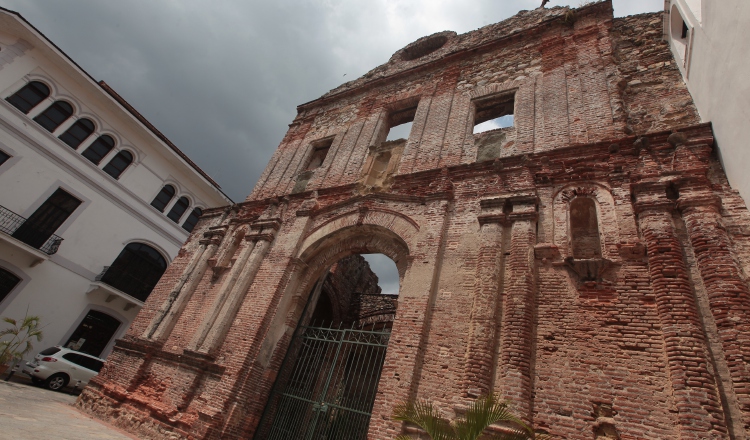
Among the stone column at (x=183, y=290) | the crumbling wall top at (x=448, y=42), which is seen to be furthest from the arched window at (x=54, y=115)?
the crumbling wall top at (x=448, y=42)

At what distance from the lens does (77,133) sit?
1417cm

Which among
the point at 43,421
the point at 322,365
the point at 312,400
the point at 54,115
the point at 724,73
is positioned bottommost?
the point at 43,421

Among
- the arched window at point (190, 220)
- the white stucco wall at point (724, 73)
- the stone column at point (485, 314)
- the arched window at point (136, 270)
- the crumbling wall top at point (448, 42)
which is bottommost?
the stone column at point (485, 314)

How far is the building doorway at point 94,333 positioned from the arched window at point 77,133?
21.2 ft

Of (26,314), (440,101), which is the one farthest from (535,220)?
(26,314)

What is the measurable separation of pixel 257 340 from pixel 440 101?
6870 millimetres

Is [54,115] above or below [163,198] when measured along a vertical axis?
above

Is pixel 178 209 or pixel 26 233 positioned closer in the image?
pixel 26 233

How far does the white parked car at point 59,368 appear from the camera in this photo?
33.5ft

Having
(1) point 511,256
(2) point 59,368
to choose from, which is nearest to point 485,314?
(1) point 511,256

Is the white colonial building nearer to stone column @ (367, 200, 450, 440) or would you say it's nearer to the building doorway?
the building doorway

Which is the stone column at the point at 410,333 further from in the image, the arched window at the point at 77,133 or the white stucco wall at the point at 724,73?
the arched window at the point at 77,133

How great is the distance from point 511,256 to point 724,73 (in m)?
3.60

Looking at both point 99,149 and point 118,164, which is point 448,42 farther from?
point 99,149
